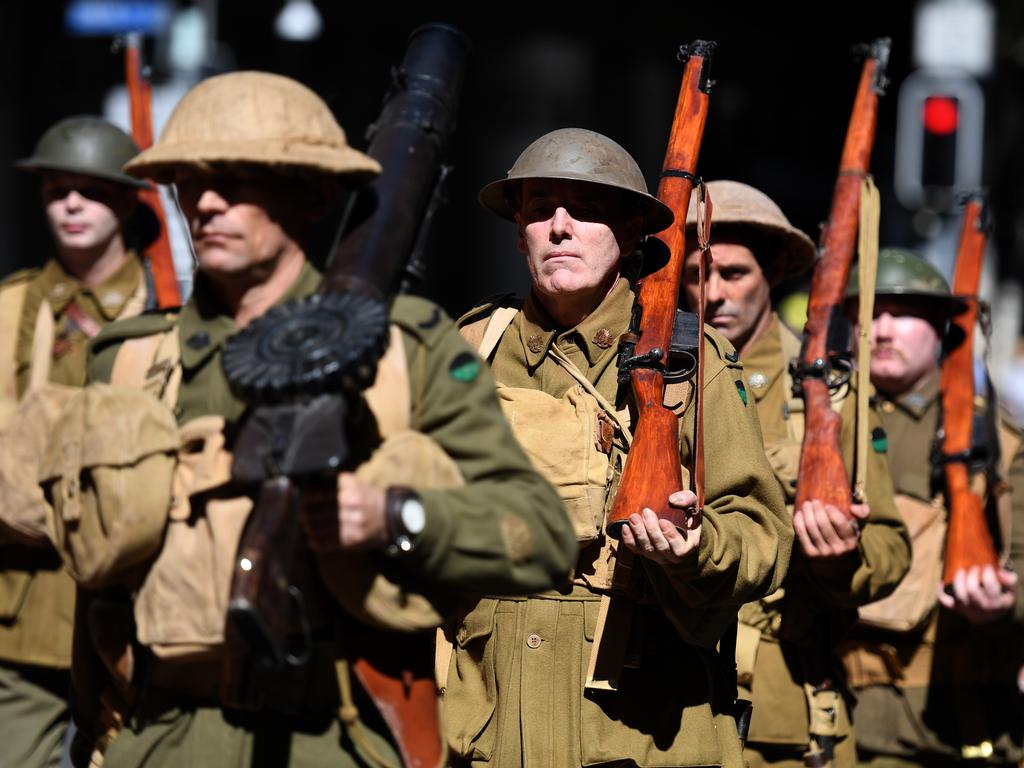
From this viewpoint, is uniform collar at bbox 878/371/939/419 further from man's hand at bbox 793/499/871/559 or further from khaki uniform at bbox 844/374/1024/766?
man's hand at bbox 793/499/871/559

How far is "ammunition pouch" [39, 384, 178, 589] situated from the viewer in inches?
153

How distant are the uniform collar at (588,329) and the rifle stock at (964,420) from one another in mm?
A: 2257

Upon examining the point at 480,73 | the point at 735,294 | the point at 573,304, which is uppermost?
the point at 480,73

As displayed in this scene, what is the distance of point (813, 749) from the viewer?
6.44 meters

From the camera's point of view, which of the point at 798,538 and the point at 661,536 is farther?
the point at 798,538

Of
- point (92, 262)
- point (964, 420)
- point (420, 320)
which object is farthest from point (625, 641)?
point (92, 262)

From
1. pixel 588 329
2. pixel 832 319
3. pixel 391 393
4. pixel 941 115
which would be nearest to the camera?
pixel 391 393

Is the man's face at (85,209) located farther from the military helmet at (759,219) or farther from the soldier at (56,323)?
the military helmet at (759,219)

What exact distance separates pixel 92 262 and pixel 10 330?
550 millimetres

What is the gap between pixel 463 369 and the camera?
404 centimetres

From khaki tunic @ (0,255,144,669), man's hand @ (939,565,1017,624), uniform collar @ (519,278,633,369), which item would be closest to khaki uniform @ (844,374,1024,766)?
man's hand @ (939,565,1017,624)

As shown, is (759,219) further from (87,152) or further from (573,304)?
(87,152)

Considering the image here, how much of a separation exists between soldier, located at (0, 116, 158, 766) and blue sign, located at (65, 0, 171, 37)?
829 centimetres

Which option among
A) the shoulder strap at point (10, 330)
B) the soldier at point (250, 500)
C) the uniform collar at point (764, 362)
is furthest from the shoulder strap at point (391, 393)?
the shoulder strap at point (10, 330)
